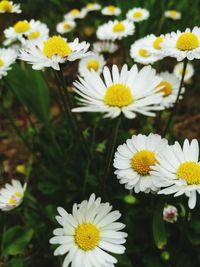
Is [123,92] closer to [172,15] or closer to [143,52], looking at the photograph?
[143,52]

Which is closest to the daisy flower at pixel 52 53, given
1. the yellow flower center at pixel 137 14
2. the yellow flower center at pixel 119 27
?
the yellow flower center at pixel 119 27

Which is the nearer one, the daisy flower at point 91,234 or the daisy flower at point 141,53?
the daisy flower at point 91,234

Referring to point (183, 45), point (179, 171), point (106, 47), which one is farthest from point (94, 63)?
point (179, 171)

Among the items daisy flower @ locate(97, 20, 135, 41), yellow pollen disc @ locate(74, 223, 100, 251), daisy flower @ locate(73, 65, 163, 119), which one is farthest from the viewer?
daisy flower @ locate(97, 20, 135, 41)

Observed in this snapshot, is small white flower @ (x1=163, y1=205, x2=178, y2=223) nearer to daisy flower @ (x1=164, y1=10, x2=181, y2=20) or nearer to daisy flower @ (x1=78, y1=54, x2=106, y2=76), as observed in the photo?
daisy flower @ (x1=78, y1=54, x2=106, y2=76)

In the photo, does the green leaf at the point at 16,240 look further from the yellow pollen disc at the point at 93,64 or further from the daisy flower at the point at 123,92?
the yellow pollen disc at the point at 93,64

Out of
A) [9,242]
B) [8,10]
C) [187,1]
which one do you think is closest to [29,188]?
[9,242]

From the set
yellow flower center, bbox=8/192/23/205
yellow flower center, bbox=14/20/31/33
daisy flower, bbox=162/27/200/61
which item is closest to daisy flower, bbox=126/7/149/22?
yellow flower center, bbox=14/20/31/33
